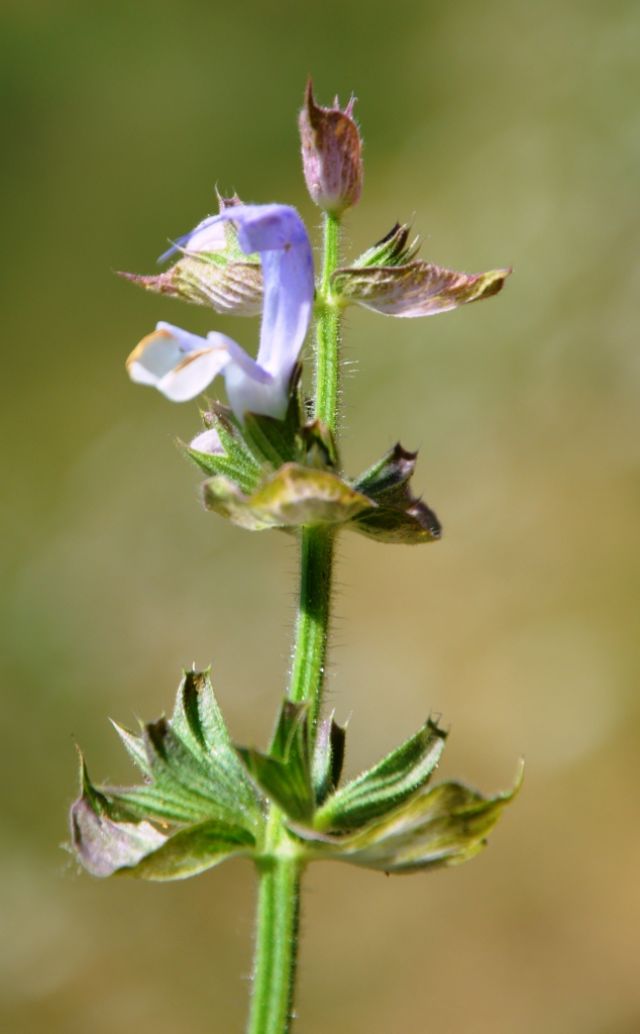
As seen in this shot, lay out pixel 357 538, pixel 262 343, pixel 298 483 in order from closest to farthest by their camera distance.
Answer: pixel 298 483 < pixel 262 343 < pixel 357 538

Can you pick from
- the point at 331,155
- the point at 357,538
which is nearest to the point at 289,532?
the point at 331,155

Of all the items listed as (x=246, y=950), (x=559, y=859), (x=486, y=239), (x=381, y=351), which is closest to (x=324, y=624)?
(x=559, y=859)

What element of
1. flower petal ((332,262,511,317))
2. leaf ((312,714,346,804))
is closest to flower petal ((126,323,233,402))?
flower petal ((332,262,511,317))

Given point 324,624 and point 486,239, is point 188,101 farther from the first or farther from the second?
point 324,624

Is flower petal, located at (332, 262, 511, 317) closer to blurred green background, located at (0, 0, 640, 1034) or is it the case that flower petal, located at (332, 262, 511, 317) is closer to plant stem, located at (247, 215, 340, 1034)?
plant stem, located at (247, 215, 340, 1034)

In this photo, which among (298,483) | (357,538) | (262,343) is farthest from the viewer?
(357,538)

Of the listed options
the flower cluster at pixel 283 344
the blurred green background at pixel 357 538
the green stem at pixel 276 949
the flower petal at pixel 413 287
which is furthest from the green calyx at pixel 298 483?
the blurred green background at pixel 357 538

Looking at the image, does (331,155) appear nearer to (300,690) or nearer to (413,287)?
(413,287)

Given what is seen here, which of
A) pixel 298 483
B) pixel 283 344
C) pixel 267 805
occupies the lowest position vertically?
pixel 267 805
